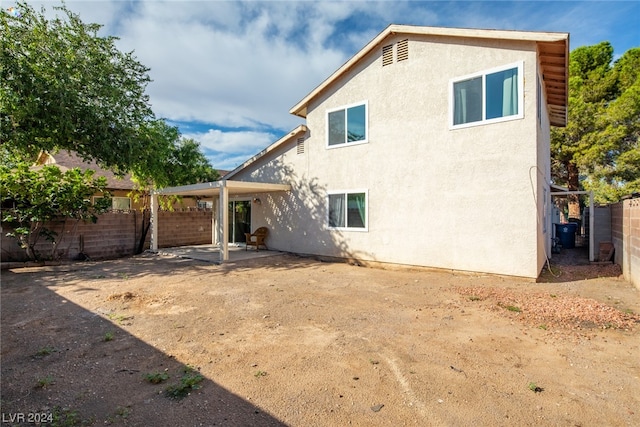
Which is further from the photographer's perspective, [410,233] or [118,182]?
[118,182]

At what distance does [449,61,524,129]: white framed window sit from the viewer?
8086mm

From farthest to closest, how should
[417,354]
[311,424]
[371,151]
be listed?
1. [371,151]
2. [417,354]
3. [311,424]

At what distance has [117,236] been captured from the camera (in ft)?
43.7

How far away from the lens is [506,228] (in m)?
8.17

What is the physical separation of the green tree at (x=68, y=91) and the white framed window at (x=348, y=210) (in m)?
7.69

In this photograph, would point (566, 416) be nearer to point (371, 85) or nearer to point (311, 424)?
point (311, 424)

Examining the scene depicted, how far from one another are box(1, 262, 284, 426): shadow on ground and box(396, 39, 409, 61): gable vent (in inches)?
391

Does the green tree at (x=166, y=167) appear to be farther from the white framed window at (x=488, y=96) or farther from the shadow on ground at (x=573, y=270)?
the shadow on ground at (x=573, y=270)

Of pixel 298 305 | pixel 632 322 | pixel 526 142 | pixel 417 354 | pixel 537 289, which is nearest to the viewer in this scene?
pixel 417 354

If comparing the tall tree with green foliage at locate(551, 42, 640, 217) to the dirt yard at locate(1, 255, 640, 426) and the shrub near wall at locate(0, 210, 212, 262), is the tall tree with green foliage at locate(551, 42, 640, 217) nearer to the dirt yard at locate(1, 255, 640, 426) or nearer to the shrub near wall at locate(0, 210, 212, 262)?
the dirt yard at locate(1, 255, 640, 426)

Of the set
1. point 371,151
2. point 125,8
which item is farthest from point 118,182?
point 371,151

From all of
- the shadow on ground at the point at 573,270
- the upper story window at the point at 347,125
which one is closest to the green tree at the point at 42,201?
the upper story window at the point at 347,125

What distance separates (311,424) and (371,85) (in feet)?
33.2

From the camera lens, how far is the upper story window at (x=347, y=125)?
10969mm
